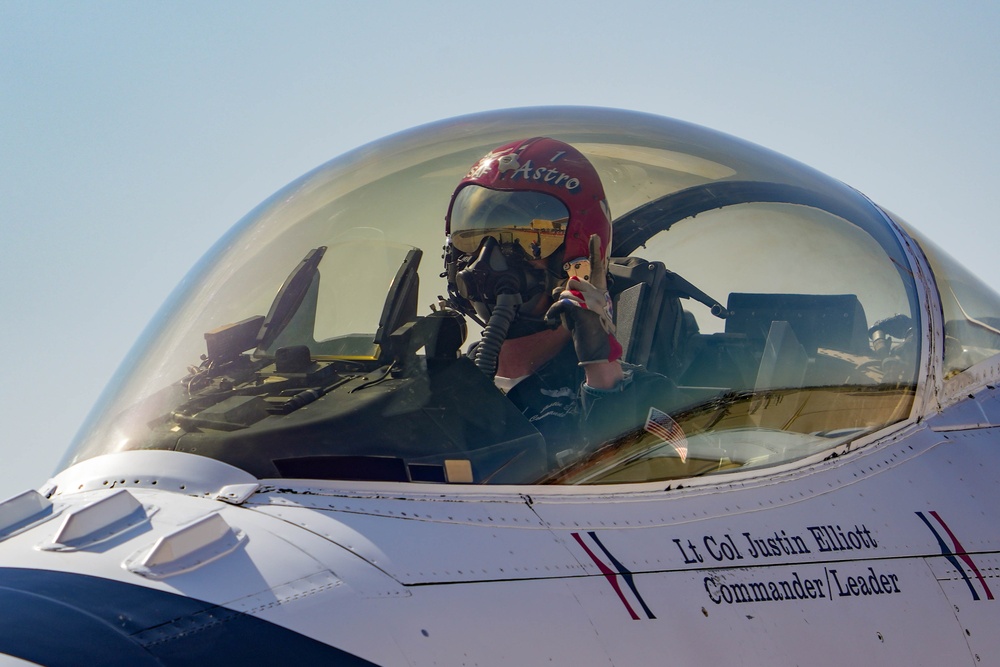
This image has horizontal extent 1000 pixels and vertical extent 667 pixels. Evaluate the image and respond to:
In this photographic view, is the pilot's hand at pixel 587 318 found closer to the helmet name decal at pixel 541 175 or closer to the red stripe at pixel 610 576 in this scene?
the helmet name decal at pixel 541 175

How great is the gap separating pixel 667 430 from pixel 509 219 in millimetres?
1030

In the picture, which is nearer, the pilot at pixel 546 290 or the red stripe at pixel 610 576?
the red stripe at pixel 610 576

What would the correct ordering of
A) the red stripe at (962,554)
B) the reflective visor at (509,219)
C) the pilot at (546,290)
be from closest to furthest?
the pilot at (546,290), the red stripe at (962,554), the reflective visor at (509,219)

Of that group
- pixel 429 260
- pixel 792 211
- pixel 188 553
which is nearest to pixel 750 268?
pixel 792 211

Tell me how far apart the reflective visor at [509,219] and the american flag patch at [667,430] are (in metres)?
0.78

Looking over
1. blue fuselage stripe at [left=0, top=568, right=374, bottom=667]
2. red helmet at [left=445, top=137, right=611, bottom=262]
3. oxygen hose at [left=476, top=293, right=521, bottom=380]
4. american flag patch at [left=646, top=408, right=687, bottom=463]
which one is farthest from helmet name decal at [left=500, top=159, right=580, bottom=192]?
blue fuselage stripe at [left=0, top=568, right=374, bottom=667]

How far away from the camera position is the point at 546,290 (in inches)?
135

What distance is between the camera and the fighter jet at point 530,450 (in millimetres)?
2289

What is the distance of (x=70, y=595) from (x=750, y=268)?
275cm

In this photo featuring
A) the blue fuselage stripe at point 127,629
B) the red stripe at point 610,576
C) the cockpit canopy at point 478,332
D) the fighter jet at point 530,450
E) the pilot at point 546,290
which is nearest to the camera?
the blue fuselage stripe at point 127,629

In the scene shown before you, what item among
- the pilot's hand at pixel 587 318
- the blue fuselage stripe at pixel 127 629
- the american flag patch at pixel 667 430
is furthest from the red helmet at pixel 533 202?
the blue fuselage stripe at pixel 127 629

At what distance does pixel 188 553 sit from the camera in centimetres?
227

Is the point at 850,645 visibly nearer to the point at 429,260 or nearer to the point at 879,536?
the point at 879,536

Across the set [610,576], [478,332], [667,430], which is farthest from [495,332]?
[610,576]
